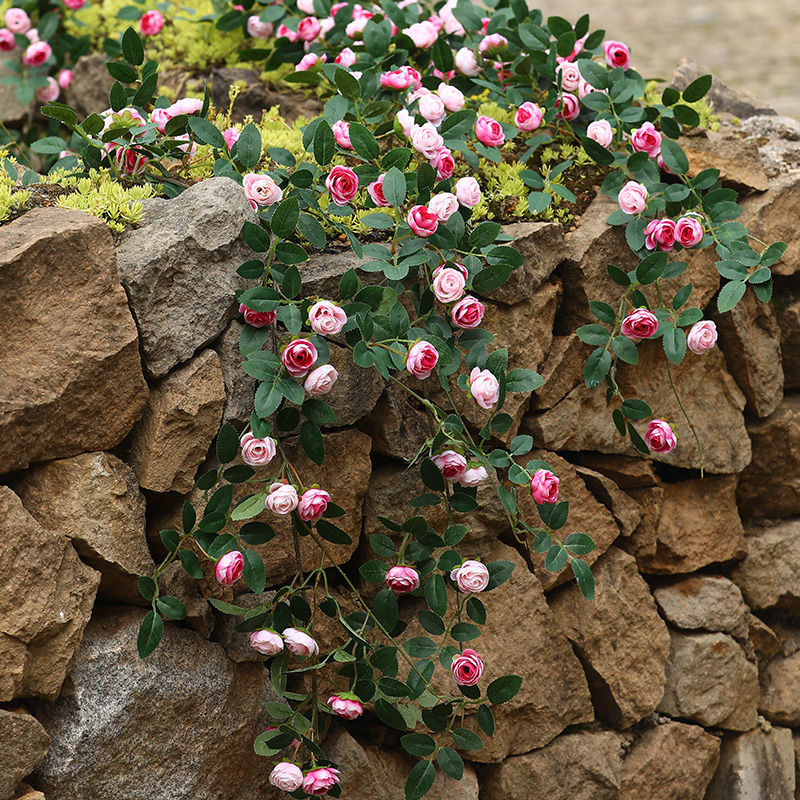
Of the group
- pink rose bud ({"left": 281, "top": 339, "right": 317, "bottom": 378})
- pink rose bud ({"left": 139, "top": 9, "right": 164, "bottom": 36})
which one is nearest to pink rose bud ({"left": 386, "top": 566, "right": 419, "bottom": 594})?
pink rose bud ({"left": 281, "top": 339, "right": 317, "bottom": 378})

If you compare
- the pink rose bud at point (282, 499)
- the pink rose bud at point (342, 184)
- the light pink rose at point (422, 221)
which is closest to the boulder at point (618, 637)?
the pink rose bud at point (282, 499)

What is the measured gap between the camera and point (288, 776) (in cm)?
174

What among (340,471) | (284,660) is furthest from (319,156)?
(284,660)

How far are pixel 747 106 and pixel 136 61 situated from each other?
6.01 ft

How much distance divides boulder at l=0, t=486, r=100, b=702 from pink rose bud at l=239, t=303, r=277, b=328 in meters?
0.50

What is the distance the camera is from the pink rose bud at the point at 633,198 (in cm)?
216

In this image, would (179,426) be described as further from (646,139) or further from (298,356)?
(646,139)

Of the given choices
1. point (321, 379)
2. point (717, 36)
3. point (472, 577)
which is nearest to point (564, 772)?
point (472, 577)

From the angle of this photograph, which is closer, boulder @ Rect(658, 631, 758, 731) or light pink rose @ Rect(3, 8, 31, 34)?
boulder @ Rect(658, 631, 758, 731)

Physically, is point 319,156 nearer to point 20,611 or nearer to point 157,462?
point 157,462

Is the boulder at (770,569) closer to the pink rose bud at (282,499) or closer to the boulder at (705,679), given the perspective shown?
the boulder at (705,679)

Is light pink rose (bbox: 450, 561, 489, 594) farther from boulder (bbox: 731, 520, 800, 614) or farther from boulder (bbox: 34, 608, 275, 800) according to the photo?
boulder (bbox: 731, 520, 800, 614)

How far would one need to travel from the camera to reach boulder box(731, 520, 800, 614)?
99.7 inches

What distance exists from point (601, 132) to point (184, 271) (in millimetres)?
1044
